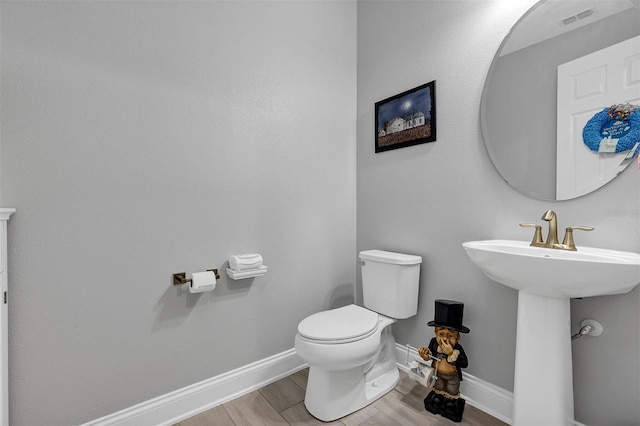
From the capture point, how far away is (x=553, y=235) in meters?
1.20

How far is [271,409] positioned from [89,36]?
1927 mm

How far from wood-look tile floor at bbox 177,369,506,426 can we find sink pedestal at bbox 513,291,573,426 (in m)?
0.35

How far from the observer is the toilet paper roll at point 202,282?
55.6 inches

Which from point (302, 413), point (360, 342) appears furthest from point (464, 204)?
point (302, 413)

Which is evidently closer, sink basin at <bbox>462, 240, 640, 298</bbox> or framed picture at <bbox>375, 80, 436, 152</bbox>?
sink basin at <bbox>462, 240, 640, 298</bbox>

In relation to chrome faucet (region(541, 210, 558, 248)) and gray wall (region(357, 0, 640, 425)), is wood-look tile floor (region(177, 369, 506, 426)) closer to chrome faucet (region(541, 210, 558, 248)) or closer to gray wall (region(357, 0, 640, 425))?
gray wall (region(357, 0, 640, 425))

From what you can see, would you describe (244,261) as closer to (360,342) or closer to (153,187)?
(153,187)

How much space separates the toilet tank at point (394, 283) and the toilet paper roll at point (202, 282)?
3.02 feet


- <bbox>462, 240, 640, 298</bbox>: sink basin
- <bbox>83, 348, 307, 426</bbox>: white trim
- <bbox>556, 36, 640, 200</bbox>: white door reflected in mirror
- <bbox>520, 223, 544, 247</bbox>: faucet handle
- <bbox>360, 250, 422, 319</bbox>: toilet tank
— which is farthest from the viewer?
<bbox>360, 250, 422, 319</bbox>: toilet tank

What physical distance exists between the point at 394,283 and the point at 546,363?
743mm

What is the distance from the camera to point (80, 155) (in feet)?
4.01

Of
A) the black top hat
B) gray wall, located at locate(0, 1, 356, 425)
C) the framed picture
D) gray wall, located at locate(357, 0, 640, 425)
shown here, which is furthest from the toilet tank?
the framed picture

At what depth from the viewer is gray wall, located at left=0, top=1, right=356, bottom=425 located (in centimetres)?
114

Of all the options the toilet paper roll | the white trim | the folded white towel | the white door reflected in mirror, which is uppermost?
the white door reflected in mirror
